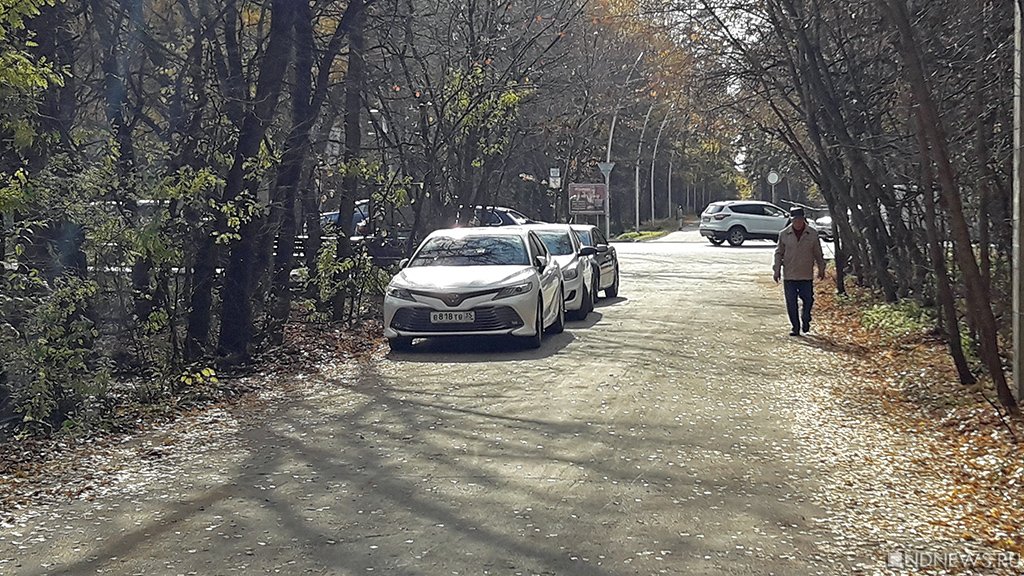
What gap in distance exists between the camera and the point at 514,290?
45.8 ft

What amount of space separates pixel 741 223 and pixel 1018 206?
3971 cm

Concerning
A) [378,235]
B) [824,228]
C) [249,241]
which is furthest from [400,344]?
[824,228]

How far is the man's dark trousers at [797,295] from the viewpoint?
15.8 metres

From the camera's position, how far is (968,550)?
5.85 meters

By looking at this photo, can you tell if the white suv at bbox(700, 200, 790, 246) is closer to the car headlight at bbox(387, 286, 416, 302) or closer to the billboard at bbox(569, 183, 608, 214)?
the billboard at bbox(569, 183, 608, 214)

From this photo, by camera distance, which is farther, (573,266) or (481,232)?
(573,266)

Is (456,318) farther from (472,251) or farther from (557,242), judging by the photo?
(557,242)

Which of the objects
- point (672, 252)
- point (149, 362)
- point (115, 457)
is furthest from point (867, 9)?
point (672, 252)

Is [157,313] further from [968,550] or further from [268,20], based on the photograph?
[968,550]

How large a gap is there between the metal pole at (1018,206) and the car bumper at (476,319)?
6086mm

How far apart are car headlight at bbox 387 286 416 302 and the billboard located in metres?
37.4

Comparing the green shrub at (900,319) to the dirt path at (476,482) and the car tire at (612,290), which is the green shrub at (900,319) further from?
the car tire at (612,290)

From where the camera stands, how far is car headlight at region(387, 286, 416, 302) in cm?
1398

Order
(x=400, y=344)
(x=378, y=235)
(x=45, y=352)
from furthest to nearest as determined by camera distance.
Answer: (x=378, y=235) → (x=400, y=344) → (x=45, y=352)
